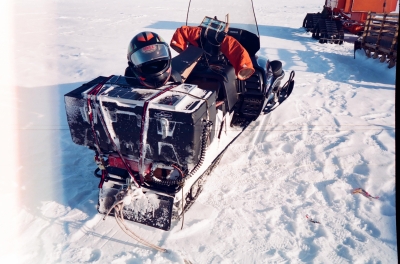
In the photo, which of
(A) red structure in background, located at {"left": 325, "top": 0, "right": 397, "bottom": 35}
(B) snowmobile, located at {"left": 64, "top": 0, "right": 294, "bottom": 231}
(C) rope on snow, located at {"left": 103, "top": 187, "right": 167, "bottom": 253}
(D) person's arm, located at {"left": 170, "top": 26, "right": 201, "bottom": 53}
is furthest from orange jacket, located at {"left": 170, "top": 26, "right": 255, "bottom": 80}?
(A) red structure in background, located at {"left": 325, "top": 0, "right": 397, "bottom": 35}

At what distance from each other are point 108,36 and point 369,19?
26.4 feet

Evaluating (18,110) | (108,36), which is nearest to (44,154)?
(18,110)

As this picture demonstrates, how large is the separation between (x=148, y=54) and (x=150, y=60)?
0.15 ft

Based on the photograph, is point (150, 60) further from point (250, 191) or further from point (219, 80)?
point (250, 191)

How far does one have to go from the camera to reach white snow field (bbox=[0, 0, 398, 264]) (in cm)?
228

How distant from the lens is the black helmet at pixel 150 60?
7.59 ft

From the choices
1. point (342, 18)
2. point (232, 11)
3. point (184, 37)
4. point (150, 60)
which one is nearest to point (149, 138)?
point (150, 60)

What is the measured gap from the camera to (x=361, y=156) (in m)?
3.48

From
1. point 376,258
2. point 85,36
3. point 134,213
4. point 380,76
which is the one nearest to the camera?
point 376,258

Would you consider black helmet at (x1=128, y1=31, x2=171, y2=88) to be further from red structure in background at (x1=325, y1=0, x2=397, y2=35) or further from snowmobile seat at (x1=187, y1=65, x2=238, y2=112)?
red structure in background at (x1=325, y1=0, x2=397, y2=35)

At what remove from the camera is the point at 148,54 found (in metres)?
2.31

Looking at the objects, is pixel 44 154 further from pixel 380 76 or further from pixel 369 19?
pixel 369 19

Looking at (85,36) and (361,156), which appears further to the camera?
(85,36)

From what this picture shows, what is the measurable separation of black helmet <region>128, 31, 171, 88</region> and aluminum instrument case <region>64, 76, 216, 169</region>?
10 centimetres
